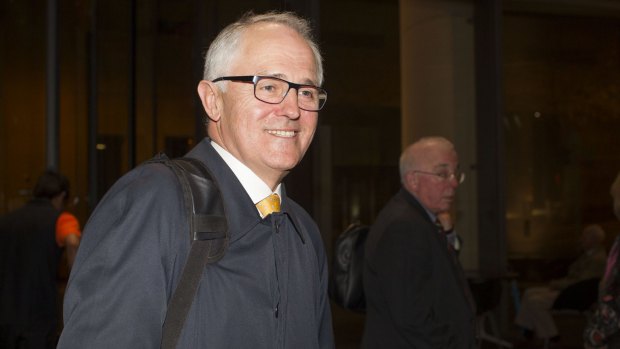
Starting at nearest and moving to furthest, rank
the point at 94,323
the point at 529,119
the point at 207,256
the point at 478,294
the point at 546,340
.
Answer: the point at 94,323 → the point at 207,256 → the point at 478,294 → the point at 546,340 → the point at 529,119

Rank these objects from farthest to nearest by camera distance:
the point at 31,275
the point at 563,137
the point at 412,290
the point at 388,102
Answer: the point at 563,137 → the point at 388,102 → the point at 31,275 → the point at 412,290

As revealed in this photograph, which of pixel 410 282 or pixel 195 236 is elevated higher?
pixel 195 236

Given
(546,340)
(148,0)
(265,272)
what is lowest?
(546,340)

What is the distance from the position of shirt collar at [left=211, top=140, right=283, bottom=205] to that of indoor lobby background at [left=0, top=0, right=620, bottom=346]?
182 inches

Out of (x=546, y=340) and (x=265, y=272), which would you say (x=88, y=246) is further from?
(x=546, y=340)

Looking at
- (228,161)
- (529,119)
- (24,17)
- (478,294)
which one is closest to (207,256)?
(228,161)

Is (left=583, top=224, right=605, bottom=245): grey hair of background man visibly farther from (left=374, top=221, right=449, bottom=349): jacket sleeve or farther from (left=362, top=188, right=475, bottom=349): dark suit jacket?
(left=374, top=221, right=449, bottom=349): jacket sleeve

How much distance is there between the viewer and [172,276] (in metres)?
1.65

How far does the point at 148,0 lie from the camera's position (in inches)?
332

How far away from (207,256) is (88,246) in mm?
222

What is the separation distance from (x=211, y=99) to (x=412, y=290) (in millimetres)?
1648

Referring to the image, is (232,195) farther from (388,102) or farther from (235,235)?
(388,102)

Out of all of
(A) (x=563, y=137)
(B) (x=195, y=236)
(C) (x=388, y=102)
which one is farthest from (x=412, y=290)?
(A) (x=563, y=137)

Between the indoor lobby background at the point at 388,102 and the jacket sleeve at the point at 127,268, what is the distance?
4887 mm
